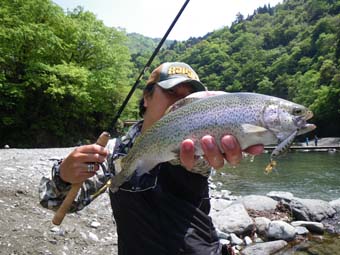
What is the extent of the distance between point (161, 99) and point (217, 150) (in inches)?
38.1

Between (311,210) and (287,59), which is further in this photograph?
(287,59)

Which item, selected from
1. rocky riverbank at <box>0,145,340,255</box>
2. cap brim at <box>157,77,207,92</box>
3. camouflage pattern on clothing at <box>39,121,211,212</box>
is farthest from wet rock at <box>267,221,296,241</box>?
cap brim at <box>157,77,207,92</box>

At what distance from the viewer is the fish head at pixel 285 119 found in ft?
7.03

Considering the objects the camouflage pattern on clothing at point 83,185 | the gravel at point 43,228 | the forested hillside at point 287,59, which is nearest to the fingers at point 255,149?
the camouflage pattern on clothing at point 83,185

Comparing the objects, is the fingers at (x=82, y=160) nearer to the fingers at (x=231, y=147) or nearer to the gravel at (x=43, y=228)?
the fingers at (x=231, y=147)

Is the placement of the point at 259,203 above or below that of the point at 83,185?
below

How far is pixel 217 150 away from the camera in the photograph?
219 centimetres

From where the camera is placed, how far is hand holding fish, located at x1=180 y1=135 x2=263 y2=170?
2.16m

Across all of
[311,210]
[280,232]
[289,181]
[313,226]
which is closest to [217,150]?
[280,232]

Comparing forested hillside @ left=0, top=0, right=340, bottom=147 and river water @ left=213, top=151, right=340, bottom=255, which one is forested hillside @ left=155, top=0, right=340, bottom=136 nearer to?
river water @ left=213, top=151, right=340, bottom=255

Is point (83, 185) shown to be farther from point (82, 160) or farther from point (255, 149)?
point (255, 149)

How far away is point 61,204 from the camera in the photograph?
9.13ft

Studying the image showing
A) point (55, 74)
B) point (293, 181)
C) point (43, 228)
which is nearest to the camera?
point (43, 228)

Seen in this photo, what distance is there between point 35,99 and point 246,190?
64.9 feet
